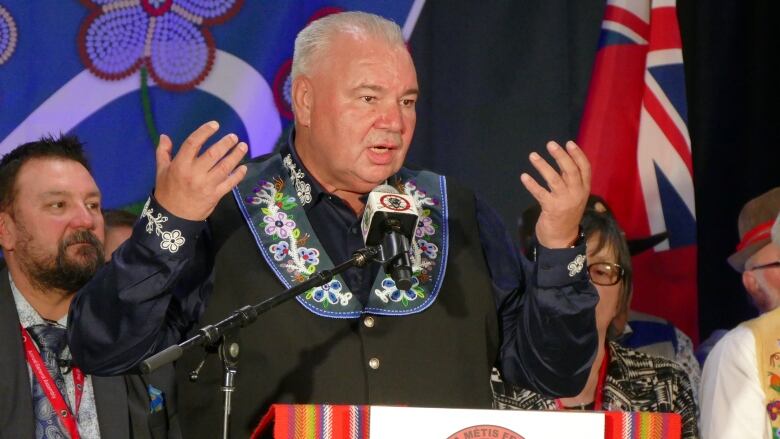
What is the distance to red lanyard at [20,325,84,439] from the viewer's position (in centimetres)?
360

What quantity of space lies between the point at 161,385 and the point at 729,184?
2774 mm

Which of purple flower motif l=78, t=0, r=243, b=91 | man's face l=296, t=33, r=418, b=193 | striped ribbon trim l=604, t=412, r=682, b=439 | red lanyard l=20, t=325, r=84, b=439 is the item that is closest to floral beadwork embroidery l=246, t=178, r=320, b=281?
man's face l=296, t=33, r=418, b=193

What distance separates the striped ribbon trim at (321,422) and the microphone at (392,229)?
358mm

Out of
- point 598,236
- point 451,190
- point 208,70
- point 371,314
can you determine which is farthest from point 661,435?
point 208,70

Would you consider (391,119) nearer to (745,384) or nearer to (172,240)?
(172,240)

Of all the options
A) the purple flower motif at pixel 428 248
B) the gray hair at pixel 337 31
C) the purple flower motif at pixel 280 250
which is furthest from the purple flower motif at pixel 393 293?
the gray hair at pixel 337 31

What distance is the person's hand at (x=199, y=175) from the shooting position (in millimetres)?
2289

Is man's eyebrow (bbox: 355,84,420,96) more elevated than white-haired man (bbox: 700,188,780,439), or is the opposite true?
man's eyebrow (bbox: 355,84,420,96)

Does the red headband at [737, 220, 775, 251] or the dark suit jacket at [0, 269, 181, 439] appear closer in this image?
the dark suit jacket at [0, 269, 181, 439]

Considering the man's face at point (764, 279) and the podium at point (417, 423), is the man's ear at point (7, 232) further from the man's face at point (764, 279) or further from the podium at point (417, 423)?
the man's face at point (764, 279)

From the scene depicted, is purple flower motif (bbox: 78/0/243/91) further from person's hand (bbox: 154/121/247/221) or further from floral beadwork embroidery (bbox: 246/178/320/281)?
person's hand (bbox: 154/121/247/221)

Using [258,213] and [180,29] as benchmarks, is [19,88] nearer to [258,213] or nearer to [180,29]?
[180,29]

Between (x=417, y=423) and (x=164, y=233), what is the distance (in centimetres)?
76

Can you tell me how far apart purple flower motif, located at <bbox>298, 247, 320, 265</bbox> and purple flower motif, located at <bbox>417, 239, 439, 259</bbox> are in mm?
264
